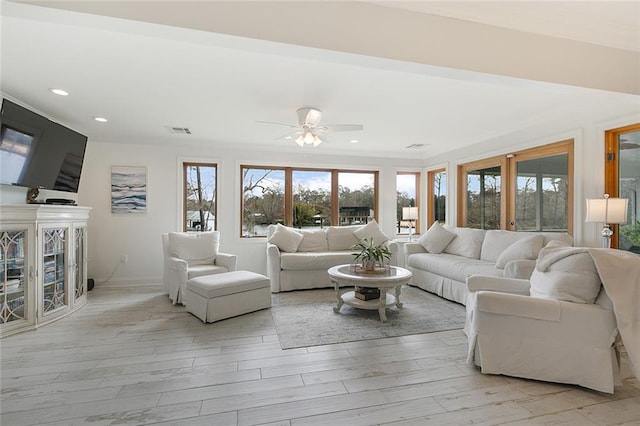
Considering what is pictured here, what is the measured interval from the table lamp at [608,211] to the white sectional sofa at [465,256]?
0.60 m

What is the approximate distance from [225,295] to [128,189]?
2906 mm

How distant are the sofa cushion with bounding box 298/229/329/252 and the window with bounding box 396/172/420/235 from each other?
6.37 ft

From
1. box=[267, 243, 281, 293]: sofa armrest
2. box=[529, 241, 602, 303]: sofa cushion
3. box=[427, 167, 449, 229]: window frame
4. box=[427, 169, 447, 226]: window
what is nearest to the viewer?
box=[529, 241, 602, 303]: sofa cushion

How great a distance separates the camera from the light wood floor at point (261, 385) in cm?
179

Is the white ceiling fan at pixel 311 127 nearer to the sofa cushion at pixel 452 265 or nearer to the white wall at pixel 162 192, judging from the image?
the white wall at pixel 162 192

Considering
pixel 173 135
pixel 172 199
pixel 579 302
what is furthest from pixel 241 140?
pixel 579 302

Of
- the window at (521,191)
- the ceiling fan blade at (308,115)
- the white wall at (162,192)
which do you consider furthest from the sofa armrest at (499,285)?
the ceiling fan blade at (308,115)

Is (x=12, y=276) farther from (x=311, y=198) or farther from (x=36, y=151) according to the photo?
(x=311, y=198)

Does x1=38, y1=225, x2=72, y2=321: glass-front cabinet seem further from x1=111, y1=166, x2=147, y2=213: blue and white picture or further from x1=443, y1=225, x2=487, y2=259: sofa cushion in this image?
x1=443, y1=225, x2=487, y2=259: sofa cushion

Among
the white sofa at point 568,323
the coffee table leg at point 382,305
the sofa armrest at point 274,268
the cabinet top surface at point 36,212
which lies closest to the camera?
the white sofa at point 568,323

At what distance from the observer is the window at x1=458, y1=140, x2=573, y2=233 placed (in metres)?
3.87

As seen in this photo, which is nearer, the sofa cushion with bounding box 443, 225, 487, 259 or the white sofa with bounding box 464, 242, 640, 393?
the white sofa with bounding box 464, 242, 640, 393

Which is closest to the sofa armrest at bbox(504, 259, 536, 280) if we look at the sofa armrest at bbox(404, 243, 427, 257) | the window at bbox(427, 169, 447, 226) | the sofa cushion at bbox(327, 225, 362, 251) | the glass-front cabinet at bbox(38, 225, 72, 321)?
the sofa armrest at bbox(404, 243, 427, 257)

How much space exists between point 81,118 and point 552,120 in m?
5.99
